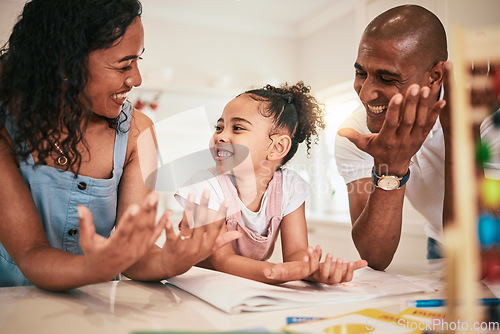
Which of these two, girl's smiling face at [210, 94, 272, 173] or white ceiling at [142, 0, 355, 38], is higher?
white ceiling at [142, 0, 355, 38]

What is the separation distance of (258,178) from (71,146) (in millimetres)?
513

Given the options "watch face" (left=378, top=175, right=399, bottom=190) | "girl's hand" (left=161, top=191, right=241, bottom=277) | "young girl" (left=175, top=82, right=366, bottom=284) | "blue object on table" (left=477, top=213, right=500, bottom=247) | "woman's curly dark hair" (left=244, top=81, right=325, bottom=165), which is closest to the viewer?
"blue object on table" (left=477, top=213, right=500, bottom=247)

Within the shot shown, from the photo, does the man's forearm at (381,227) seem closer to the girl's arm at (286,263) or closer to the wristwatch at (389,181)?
the wristwatch at (389,181)

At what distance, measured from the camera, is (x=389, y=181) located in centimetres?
83

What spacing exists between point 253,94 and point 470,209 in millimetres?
859

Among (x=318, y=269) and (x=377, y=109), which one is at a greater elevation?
(x=377, y=109)

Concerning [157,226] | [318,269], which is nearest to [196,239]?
[157,226]

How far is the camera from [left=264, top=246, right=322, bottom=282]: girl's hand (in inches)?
25.0

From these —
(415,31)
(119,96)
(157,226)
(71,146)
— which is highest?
(415,31)

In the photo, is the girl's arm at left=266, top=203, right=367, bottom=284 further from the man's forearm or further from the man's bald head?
the man's bald head

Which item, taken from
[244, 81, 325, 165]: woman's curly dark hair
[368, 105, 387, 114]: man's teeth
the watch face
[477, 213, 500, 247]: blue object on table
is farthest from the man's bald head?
[477, 213, 500, 247]: blue object on table

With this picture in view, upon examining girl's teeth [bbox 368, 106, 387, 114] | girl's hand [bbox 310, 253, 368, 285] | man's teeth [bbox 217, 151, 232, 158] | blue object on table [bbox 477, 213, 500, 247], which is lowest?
girl's hand [bbox 310, 253, 368, 285]

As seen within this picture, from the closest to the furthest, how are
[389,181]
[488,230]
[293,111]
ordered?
[488,230] → [389,181] → [293,111]

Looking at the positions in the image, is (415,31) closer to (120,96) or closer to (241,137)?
(241,137)
